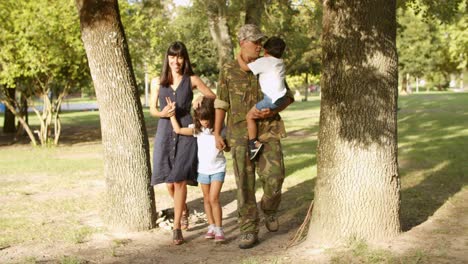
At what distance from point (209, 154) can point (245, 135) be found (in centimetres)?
52

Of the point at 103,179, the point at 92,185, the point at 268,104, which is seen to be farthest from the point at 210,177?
the point at 103,179

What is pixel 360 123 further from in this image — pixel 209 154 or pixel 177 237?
pixel 177 237

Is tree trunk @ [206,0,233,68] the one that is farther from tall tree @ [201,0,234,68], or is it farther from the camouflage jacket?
the camouflage jacket

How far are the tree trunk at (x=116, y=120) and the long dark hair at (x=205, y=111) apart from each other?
3.81ft

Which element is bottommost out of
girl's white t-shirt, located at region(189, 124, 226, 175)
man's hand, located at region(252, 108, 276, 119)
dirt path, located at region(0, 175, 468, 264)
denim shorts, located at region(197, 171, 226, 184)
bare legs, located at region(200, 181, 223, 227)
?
dirt path, located at region(0, 175, 468, 264)

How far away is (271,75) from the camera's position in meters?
5.77

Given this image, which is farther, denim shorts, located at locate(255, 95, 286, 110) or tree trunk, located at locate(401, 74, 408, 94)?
tree trunk, located at locate(401, 74, 408, 94)

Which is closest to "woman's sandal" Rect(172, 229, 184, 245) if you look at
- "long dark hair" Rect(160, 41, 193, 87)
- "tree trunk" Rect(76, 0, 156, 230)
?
"tree trunk" Rect(76, 0, 156, 230)

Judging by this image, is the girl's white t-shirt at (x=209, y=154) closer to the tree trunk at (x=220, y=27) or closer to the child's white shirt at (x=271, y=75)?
the child's white shirt at (x=271, y=75)

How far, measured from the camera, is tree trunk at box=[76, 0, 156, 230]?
23.0ft

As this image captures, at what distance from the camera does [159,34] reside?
23.3 metres

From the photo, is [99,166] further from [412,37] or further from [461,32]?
[412,37]

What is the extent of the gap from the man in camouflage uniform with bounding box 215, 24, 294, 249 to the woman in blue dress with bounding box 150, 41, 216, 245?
→ 1.31 feet

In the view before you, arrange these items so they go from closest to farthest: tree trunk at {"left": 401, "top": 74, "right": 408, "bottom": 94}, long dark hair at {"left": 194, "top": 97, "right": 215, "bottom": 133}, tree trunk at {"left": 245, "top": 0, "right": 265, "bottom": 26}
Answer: long dark hair at {"left": 194, "top": 97, "right": 215, "bottom": 133} → tree trunk at {"left": 245, "top": 0, "right": 265, "bottom": 26} → tree trunk at {"left": 401, "top": 74, "right": 408, "bottom": 94}
